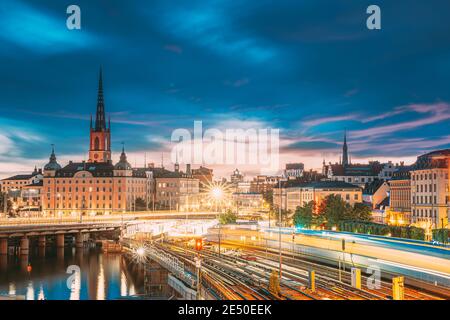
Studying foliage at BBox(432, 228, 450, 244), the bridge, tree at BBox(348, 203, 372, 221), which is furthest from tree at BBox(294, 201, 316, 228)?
foliage at BBox(432, 228, 450, 244)

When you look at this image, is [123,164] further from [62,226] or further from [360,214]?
[360,214]

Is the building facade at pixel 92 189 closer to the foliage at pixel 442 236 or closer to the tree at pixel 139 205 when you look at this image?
the tree at pixel 139 205

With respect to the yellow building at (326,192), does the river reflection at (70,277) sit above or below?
below

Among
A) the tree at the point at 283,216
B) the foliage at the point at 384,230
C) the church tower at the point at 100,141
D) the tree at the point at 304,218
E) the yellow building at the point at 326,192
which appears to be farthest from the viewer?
the church tower at the point at 100,141

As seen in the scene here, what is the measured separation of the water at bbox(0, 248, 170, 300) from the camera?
42.3 m

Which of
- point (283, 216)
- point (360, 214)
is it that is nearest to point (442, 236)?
point (360, 214)

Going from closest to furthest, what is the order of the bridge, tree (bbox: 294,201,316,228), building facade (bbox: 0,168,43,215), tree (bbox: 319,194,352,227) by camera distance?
the bridge → tree (bbox: 319,194,352,227) → tree (bbox: 294,201,316,228) → building facade (bbox: 0,168,43,215)

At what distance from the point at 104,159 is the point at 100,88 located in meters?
21.8

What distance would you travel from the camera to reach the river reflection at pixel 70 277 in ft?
140

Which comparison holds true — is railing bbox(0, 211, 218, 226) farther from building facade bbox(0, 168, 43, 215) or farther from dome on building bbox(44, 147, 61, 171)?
dome on building bbox(44, 147, 61, 171)

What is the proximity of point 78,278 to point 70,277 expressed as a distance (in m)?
0.98

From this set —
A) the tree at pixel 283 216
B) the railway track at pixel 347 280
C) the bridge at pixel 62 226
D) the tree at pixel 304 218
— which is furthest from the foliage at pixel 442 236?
the bridge at pixel 62 226
